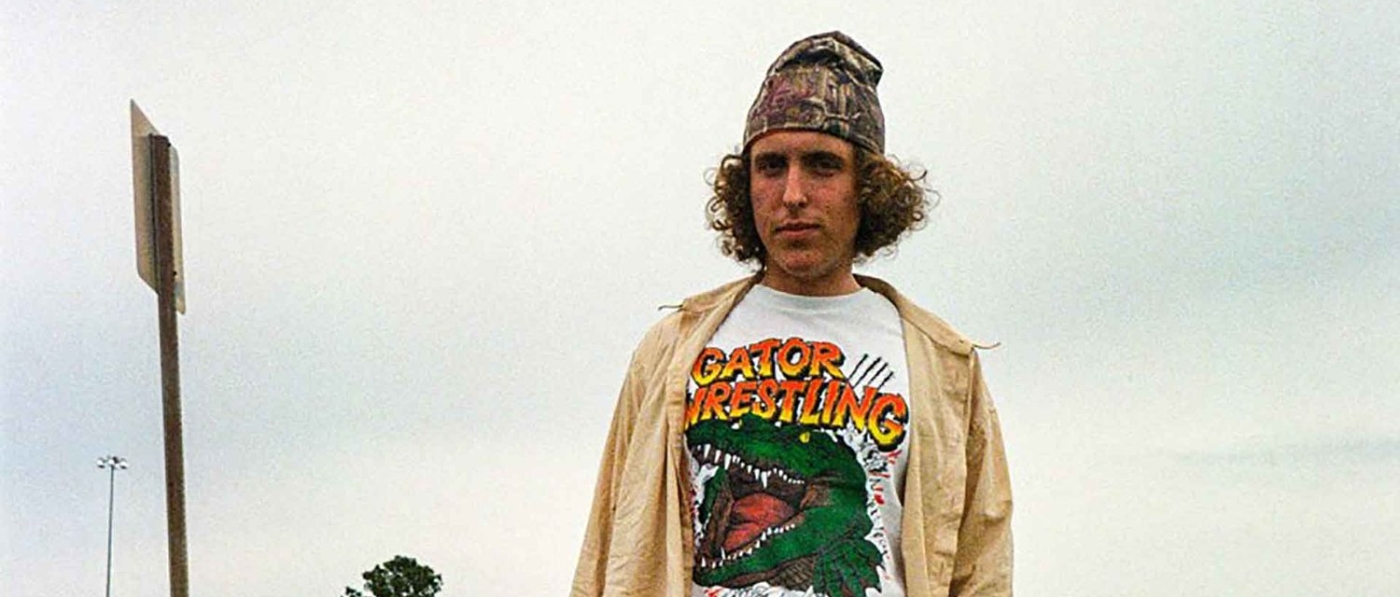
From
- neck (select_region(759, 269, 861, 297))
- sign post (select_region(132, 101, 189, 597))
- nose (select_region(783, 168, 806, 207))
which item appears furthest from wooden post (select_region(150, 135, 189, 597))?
nose (select_region(783, 168, 806, 207))

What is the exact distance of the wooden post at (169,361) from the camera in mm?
5914

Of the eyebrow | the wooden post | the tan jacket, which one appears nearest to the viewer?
the tan jacket

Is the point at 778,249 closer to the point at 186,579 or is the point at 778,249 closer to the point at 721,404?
the point at 721,404

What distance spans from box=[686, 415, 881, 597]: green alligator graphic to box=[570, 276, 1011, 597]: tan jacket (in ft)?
0.34

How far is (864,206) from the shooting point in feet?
18.0

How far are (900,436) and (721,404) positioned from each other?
1.52ft

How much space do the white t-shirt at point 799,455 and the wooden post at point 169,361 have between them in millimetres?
1553

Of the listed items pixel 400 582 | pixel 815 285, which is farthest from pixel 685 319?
pixel 400 582

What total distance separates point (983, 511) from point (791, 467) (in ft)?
1.95

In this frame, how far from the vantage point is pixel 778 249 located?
17.8 feet

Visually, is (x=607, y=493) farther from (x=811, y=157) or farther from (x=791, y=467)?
(x=811, y=157)

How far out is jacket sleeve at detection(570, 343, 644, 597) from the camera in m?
5.50

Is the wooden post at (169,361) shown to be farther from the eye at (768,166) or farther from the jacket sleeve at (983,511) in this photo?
the jacket sleeve at (983,511)

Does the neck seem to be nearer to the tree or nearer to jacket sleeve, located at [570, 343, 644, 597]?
jacket sleeve, located at [570, 343, 644, 597]
